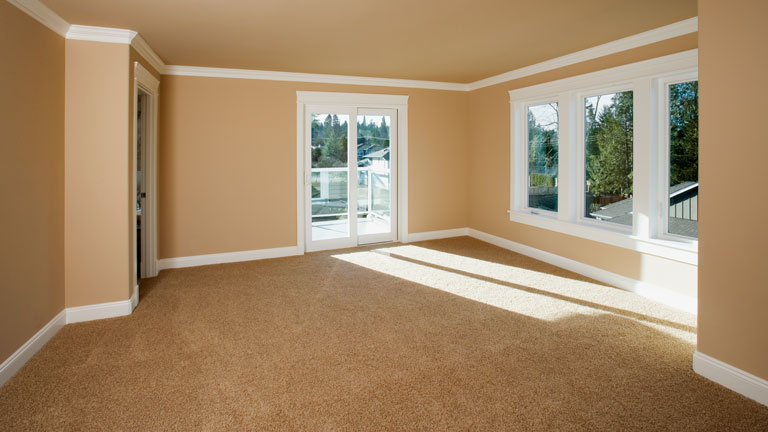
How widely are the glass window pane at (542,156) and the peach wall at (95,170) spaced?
448cm

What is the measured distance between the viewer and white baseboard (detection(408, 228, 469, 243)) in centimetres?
653

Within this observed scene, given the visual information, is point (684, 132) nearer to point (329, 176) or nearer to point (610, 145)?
point (610, 145)

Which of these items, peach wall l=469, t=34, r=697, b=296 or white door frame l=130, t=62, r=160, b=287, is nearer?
peach wall l=469, t=34, r=697, b=296

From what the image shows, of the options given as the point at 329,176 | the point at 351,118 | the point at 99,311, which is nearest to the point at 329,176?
the point at 329,176

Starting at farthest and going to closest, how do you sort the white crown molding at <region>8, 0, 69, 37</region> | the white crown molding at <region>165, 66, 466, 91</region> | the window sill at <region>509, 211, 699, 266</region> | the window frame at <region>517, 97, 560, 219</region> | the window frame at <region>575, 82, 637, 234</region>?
the window frame at <region>517, 97, 560, 219</region> → the white crown molding at <region>165, 66, 466, 91</region> → the window frame at <region>575, 82, 637, 234</region> → the window sill at <region>509, 211, 699, 266</region> → the white crown molding at <region>8, 0, 69, 37</region>

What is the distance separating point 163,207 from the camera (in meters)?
5.08

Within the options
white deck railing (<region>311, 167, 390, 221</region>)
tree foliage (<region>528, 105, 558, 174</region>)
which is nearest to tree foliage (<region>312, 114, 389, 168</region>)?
white deck railing (<region>311, 167, 390, 221</region>)

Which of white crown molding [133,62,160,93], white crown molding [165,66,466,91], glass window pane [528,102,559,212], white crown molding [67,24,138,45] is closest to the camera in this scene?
white crown molding [67,24,138,45]

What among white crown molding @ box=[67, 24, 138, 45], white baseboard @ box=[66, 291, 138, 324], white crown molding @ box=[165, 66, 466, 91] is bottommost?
white baseboard @ box=[66, 291, 138, 324]

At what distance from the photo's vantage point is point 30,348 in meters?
2.89

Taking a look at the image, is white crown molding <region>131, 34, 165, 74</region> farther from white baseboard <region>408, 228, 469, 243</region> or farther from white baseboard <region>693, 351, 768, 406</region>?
white baseboard <region>693, 351, 768, 406</region>

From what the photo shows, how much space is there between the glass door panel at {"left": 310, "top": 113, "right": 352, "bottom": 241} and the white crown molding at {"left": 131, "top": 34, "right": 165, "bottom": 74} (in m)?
1.82

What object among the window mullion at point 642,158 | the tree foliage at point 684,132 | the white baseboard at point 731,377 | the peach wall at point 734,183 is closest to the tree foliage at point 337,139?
the window mullion at point 642,158

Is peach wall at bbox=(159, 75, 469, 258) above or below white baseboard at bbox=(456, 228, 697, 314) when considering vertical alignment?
above
